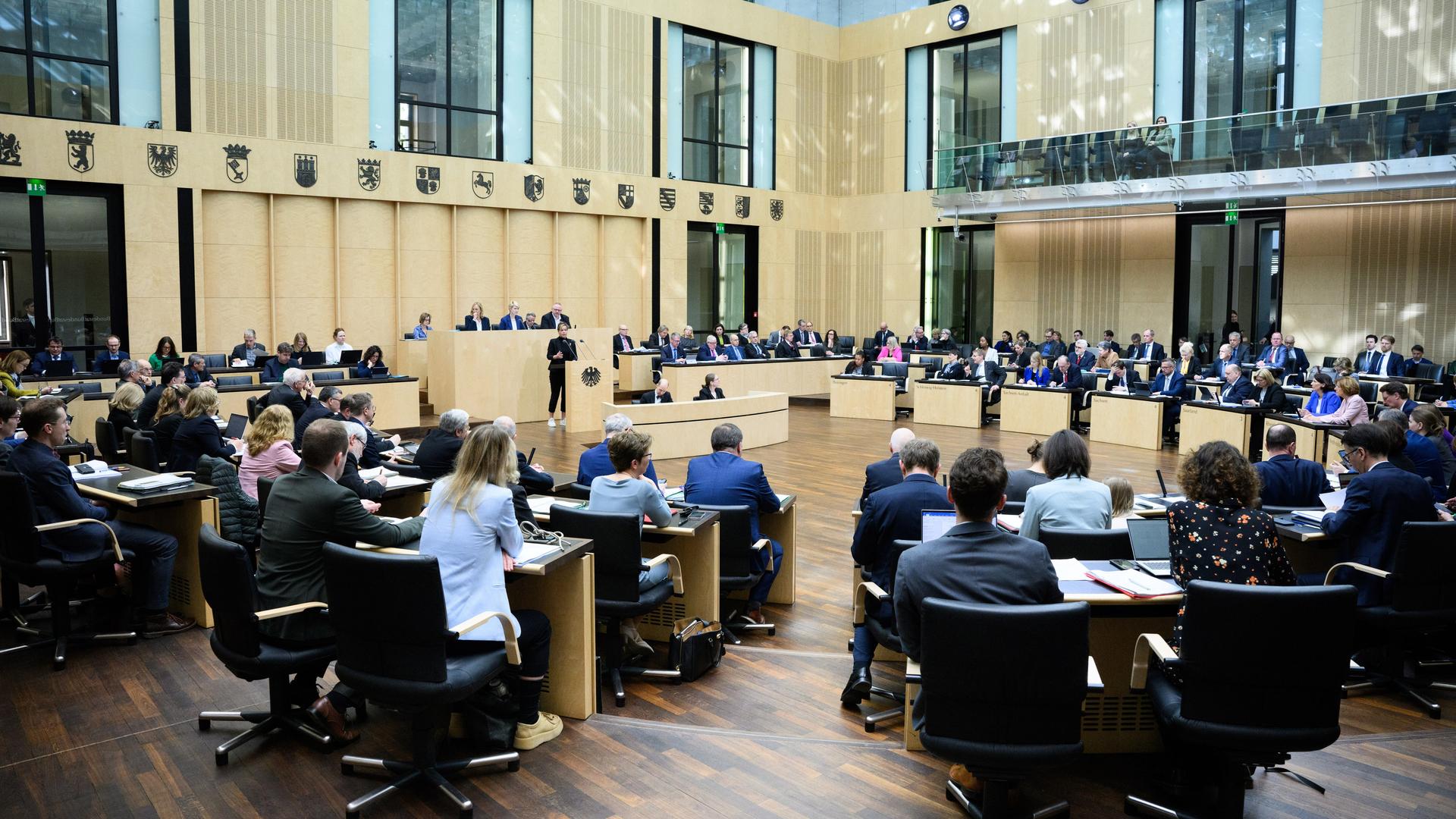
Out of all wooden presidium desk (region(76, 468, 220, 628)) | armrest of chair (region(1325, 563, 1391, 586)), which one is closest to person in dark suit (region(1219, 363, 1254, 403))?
armrest of chair (region(1325, 563, 1391, 586))

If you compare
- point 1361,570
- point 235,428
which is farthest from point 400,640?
point 235,428

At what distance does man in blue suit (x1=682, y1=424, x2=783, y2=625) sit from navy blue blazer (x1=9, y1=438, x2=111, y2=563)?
310cm

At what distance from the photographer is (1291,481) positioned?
5.77 meters

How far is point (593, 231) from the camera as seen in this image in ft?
59.8

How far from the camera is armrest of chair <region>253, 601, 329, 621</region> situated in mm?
3779

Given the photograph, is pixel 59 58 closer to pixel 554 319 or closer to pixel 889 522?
pixel 554 319

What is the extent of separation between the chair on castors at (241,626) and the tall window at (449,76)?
1335cm

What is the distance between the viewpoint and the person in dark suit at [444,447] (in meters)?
6.52

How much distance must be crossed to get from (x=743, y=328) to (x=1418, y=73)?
11.3 m

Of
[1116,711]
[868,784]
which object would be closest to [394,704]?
[868,784]

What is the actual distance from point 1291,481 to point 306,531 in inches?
202

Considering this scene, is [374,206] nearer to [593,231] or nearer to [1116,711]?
[593,231]

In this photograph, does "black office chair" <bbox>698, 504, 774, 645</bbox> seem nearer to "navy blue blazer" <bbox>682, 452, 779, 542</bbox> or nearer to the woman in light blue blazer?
"navy blue blazer" <bbox>682, 452, 779, 542</bbox>

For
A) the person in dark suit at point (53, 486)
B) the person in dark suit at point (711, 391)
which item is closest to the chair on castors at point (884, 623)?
the person in dark suit at point (53, 486)
